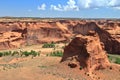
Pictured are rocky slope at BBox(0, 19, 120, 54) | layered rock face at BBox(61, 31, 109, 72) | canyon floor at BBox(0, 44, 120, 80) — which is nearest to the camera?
canyon floor at BBox(0, 44, 120, 80)

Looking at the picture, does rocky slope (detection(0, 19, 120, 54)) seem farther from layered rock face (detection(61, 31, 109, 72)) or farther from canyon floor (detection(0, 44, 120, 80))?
canyon floor (detection(0, 44, 120, 80))

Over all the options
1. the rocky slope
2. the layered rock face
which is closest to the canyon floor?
the layered rock face

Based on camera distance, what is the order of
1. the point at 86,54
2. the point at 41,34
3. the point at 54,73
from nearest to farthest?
the point at 54,73
the point at 86,54
the point at 41,34

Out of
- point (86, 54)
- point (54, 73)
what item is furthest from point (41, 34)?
point (54, 73)

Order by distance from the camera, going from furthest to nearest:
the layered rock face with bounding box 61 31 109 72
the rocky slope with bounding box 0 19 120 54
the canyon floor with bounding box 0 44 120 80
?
the rocky slope with bounding box 0 19 120 54 < the layered rock face with bounding box 61 31 109 72 < the canyon floor with bounding box 0 44 120 80

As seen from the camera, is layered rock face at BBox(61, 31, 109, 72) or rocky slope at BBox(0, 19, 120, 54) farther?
rocky slope at BBox(0, 19, 120, 54)

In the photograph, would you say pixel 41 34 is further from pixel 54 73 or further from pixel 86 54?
pixel 54 73

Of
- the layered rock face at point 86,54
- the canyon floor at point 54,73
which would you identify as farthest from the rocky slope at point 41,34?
the canyon floor at point 54,73

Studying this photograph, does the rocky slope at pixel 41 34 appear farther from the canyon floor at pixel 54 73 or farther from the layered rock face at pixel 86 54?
the canyon floor at pixel 54 73

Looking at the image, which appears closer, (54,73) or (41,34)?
(54,73)
